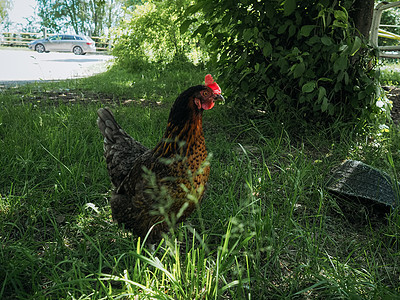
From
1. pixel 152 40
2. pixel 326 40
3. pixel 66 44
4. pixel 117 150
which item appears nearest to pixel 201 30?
pixel 326 40

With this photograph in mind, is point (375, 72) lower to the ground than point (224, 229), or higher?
higher

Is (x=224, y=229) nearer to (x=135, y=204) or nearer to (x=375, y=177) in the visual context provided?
(x=135, y=204)

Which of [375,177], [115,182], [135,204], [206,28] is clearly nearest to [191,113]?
[135,204]

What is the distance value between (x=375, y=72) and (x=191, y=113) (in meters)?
2.45

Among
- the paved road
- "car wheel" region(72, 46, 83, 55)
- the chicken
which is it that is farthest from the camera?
"car wheel" region(72, 46, 83, 55)

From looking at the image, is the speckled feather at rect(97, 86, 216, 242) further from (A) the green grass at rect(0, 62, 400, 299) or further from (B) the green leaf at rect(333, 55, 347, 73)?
(B) the green leaf at rect(333, 55, 347, 73)

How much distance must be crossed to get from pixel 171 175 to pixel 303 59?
2.18 meters

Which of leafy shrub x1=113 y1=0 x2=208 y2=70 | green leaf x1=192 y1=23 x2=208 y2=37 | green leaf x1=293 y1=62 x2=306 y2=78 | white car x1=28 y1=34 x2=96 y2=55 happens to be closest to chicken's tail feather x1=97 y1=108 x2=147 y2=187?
green leaf x1=192 y1=23 x2=208 y2=37

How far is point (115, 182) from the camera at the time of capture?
7.35ft

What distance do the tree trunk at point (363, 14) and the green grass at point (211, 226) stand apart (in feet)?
3.82

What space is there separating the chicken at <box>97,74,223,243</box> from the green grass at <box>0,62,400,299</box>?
0.15 meters

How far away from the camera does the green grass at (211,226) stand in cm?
135

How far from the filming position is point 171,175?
1.74 meters

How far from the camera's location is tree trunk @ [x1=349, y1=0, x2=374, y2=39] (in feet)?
10.8
